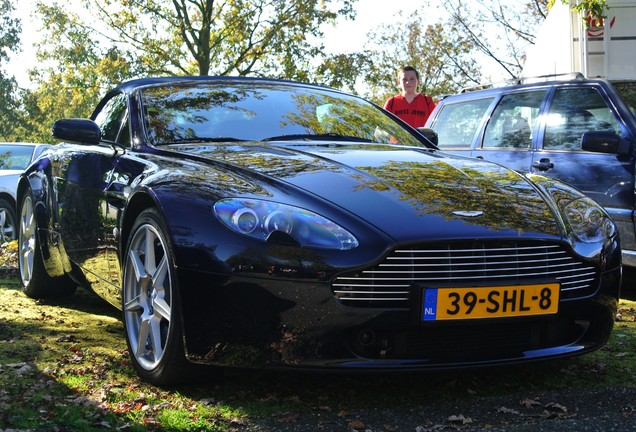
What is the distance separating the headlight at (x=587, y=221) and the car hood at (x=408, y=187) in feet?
0.39

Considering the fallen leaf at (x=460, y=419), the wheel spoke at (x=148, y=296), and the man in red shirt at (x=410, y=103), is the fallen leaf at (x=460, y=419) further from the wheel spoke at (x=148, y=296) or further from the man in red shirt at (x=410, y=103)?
the man in red shirt at (x=410, y=103)

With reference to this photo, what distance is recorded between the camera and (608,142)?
5.95 metres

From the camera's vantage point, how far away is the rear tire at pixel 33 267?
18.6 feet

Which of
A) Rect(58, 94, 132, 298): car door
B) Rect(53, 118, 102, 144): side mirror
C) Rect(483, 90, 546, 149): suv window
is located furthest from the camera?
Rect(483, 90, 546, 149): suv window

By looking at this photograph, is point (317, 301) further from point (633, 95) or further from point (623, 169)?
point (633, 95)

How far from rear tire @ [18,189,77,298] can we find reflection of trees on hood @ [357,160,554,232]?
109 inches

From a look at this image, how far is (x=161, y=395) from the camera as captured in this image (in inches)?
134

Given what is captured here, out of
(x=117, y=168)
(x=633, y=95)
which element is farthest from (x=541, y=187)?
(x=633, y=95)

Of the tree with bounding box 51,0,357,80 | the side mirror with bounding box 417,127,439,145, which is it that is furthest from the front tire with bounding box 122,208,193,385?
the tree with bounding box 51,0,357,80

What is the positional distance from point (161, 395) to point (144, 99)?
6.13 feet

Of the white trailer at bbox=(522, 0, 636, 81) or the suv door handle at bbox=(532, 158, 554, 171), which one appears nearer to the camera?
the suv door handle at bbox=(532, 158, 554, 171)

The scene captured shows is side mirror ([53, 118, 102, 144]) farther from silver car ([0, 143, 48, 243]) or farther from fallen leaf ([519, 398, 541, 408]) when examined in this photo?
silver car ([0, 143, 48, 243])

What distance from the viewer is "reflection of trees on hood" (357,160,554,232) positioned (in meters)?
3.36

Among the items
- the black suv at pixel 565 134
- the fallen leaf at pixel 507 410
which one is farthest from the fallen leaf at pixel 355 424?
the black suv at pixel 565 134
